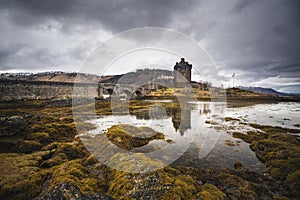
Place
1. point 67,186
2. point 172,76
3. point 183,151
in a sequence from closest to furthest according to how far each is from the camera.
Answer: point 67,186 < point 183,151 < point 172,76

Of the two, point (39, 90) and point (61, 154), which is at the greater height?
point (39, 90)

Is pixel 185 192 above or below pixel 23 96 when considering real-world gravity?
below

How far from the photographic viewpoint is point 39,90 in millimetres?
35875

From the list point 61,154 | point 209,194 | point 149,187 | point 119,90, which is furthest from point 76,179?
point 119,90

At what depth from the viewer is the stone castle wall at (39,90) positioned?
29702 millimetres

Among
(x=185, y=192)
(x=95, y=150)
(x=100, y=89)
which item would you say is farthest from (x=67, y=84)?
(x=185, y=192)

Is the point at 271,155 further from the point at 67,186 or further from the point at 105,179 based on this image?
the point at 67,186

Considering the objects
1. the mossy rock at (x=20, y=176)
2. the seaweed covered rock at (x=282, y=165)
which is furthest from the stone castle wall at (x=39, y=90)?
the seaweed covered rock at (x=282, y=165)

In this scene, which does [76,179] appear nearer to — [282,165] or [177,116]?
[282,165]

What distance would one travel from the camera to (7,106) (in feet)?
85.4

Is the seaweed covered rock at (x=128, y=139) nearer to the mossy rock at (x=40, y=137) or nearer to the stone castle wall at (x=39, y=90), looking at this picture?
the mossy rock at (x=40, y=137)

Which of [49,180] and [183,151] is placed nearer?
[49,180]

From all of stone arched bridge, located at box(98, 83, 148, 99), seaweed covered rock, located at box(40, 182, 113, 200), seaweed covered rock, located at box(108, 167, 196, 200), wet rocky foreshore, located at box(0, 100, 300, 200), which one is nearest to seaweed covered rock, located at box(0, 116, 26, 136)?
wet rocky foreshore, located at box(0, 100, 300, 200)

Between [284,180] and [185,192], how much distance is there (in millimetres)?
4929
